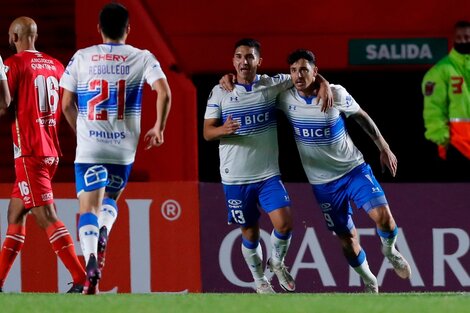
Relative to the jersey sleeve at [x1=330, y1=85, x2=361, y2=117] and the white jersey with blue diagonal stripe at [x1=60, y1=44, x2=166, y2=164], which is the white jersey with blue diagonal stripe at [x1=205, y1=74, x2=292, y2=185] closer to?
the jersey sleeve at [x1=330, y1=85, x2=361, y2=117]

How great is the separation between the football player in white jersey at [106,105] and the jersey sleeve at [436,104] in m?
4.40

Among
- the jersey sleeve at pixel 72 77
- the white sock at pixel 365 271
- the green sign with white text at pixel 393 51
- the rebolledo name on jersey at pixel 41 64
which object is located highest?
the green sign with white text at pixel 393 51

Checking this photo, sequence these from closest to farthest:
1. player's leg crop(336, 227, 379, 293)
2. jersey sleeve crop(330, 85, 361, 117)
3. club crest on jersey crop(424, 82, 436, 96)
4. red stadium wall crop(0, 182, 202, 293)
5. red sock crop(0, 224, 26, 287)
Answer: red sock crop(0, 224, 26, 287) < jersey sleeve crop(330, 85, 361, 117) < player's leg crop(336, 227, 379, 293) < red stadium wall crop(0, 182, 202, 293) < club crest on jersey crop(424, 82, 436, 96)

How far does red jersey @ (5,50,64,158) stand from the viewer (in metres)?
10.1

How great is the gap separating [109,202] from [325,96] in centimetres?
196

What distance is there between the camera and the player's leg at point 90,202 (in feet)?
28.8

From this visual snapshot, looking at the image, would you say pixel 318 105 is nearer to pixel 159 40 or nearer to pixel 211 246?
pixel 211 246

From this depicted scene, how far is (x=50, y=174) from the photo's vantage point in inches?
405

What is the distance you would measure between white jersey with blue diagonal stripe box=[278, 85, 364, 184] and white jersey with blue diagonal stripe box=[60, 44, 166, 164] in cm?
169

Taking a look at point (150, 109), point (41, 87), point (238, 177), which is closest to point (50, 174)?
point (41, 87)

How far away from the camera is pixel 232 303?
845 cm

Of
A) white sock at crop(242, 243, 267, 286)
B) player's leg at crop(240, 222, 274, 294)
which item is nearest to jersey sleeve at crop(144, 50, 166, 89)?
player's leg at crop(240, 222, 274, 294)

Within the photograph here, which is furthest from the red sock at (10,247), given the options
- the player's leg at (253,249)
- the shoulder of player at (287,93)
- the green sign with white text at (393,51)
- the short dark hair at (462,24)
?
the short dark hair at (462,24)

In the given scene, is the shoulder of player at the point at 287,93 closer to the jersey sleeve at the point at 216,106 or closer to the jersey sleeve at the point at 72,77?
the jersey sleeve at the point at 216,106
